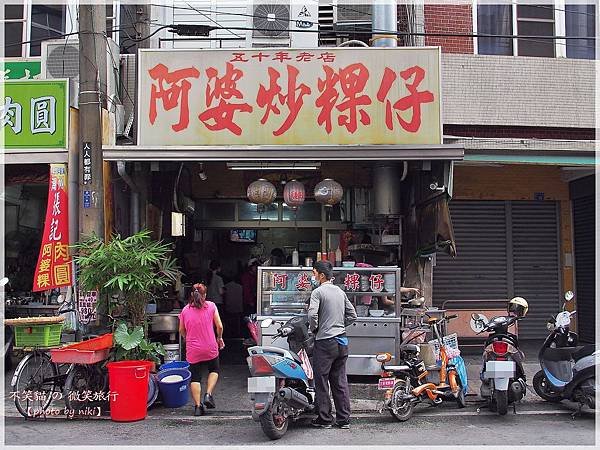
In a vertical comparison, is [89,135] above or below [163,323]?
above

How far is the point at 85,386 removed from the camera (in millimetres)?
7941

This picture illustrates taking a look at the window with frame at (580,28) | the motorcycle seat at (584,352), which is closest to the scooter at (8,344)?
the motorcycle seat at (584,352)

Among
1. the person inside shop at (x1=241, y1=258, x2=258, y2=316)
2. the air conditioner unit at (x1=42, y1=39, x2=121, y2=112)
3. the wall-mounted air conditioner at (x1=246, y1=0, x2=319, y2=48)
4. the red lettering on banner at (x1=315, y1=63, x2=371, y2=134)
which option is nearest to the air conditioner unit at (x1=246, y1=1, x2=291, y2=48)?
the wall-mounted air conditioner at (x1=246, y1=0, x2=319, y2=48)

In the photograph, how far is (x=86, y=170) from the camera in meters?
9.00

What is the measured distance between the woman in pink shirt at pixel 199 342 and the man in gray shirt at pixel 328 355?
1.49 metres

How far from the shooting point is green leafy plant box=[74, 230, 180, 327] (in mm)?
8016

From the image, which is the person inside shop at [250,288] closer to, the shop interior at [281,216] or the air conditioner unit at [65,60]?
the shop interior at [281,216]

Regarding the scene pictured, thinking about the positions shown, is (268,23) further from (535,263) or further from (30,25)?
(535,263)

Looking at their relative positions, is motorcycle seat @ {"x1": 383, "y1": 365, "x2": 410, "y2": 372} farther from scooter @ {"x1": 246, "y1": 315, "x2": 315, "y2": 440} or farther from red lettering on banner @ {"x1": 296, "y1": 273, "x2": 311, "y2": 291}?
red lettering on banner @ {"x1": 296, "y1": 273, "x2": 311, "y2": 291}

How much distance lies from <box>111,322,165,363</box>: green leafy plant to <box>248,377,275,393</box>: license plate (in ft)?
6.49

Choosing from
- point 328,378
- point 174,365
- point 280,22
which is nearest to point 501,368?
point 328,378

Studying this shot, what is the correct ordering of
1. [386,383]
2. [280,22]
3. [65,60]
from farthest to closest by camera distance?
[280,22] → [65,60] → [386,383]

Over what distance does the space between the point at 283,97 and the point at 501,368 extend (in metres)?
5.11

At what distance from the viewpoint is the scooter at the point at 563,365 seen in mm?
7602
